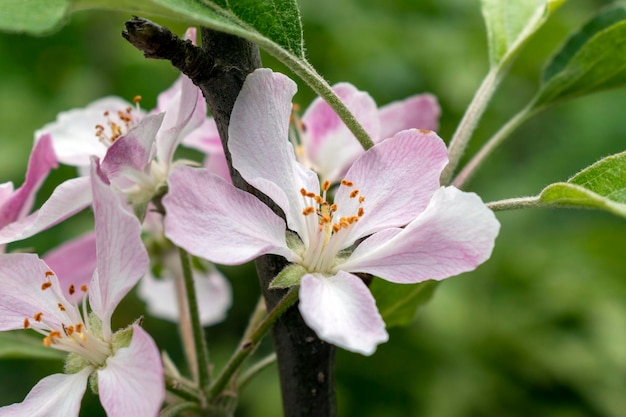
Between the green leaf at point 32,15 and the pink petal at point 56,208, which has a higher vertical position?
the green leaf at point 32,15

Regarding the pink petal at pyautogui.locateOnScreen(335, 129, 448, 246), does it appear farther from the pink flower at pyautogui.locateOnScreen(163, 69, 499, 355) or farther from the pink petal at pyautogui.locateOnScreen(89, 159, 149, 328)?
the pink petal at pyautogui.locateOnScreen(89, 159, 149, 328)

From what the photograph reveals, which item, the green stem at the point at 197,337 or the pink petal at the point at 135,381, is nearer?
the pink petal at the point at 135,381

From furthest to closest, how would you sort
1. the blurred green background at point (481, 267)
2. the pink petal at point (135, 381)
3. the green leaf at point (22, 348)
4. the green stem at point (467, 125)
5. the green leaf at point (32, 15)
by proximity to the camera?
the blurred green background at point (481, 267), the green leaf at point (22, 348), the green stem at point (467, 125), the pink petal at point (135, 381), the green leaf at point (32, 15)

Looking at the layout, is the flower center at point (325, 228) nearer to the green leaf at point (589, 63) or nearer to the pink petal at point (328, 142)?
the pink petal at point (328, 142)

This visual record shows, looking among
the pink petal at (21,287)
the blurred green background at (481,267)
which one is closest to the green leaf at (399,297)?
the pink petal at (21,287)

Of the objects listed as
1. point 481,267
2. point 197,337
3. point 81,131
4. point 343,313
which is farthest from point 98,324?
point 481,267

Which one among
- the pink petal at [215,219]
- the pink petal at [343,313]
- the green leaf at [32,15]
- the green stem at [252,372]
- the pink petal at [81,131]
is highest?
the green leaf at [32,15]

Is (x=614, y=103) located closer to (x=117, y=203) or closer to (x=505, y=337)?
(x=505, y=337)

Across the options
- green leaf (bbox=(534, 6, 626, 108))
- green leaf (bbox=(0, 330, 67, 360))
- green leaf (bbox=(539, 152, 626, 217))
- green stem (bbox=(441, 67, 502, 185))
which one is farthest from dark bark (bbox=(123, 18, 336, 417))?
green leaf (bbox=(534, 6, 626, 108))
